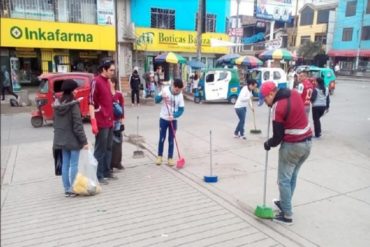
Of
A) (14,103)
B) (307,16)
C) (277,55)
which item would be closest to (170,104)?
(14,103)

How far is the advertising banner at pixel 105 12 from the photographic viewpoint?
21.4m

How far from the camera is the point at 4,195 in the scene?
5.36 metres

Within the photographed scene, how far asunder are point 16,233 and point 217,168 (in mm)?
3570

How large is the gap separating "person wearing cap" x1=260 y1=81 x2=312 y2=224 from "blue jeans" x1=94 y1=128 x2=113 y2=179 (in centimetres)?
258

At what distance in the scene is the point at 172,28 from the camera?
80.2 ft

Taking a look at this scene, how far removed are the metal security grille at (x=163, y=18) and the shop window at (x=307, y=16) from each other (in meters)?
33.7

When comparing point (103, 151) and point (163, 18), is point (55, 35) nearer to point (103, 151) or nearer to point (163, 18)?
A: point (163, 18)

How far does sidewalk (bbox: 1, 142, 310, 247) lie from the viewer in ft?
12.9

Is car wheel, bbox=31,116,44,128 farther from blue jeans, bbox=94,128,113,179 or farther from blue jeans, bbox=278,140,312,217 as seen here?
blue jeans, bbox=278,140,312,217

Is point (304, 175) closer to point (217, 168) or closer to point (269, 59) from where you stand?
point (217, 168)

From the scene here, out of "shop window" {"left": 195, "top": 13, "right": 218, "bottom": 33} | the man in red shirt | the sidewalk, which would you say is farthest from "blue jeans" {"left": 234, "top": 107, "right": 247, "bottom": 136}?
"shop window" {"left": 195, "top": 13, "right": 218, "bottom": 33}

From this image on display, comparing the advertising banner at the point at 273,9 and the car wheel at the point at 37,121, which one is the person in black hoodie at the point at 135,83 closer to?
the car wheel at the point at 37,121

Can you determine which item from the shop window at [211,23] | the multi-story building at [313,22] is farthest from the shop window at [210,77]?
the multi-story building at [313,22]

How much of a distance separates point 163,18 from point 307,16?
114ft
